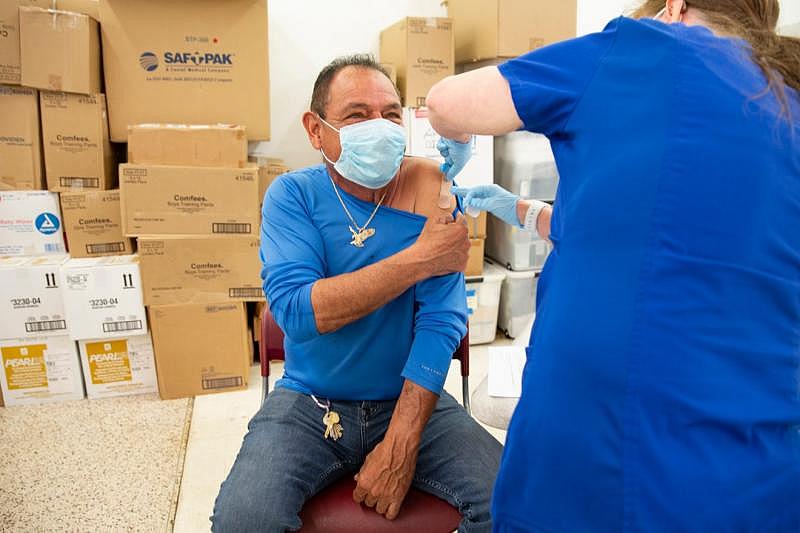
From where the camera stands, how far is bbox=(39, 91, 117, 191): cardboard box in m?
2.46

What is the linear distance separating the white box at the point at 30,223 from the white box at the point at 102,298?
168 millimetres

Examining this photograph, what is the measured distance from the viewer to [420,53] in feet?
9.44

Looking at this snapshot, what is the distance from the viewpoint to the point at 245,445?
1271 millimetres

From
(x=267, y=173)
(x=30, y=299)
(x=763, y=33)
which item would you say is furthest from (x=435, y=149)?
(x=763, y=33)

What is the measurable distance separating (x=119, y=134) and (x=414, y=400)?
199 centimetres

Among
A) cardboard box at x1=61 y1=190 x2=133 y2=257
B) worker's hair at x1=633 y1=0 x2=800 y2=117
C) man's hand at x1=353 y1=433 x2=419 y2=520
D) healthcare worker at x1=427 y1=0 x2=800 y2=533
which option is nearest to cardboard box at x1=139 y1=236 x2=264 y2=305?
cardboard box at x1=61 y1=190 x2=133 y2=257

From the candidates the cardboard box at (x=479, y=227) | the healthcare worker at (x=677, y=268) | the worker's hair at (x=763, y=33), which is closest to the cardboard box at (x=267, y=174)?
the cardboard box at (x=479, y=227)

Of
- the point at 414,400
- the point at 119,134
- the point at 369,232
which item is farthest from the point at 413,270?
the point at 119,134

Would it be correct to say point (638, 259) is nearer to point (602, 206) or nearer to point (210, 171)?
point (602, 206)

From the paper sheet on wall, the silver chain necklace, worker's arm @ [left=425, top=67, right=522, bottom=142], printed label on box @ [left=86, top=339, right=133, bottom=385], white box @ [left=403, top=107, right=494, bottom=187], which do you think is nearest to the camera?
worker's arm @ [left=425, top=67, right=522, bottom=142]

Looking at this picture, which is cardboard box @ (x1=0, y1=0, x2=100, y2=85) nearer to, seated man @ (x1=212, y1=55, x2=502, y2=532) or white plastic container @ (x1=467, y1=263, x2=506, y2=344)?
seated man @ (x1=212, y1=55, x2=502, y2=532)

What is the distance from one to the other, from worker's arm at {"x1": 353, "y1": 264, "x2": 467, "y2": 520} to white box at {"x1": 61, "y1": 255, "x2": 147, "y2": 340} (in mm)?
1577

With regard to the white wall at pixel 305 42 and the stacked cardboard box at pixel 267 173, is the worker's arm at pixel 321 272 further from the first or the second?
the white wall at pixel 305 42

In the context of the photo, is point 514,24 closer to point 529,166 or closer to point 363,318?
point 529,166
